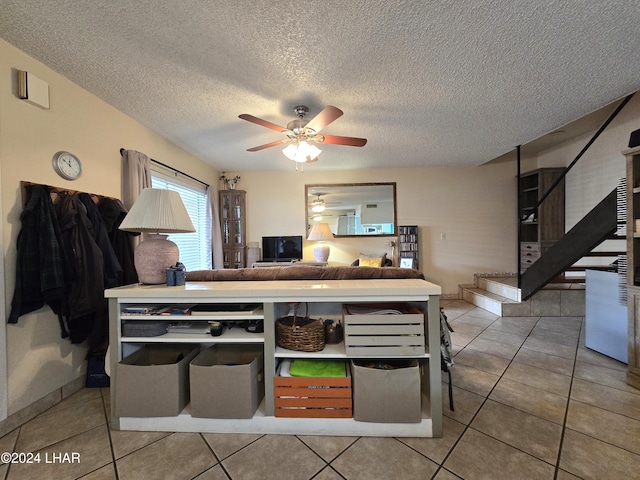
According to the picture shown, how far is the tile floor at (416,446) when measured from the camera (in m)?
1.15

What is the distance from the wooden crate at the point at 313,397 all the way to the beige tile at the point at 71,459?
875mm

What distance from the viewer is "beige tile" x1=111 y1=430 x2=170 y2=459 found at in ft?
4.19

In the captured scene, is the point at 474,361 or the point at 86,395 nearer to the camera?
the point at 86,395

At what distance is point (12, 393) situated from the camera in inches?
59.0

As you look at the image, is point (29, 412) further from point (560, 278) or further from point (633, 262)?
point (560, 278)

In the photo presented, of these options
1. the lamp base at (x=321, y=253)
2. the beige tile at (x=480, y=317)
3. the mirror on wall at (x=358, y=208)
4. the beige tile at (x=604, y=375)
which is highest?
the mirror on wall at (x=358, y=208)

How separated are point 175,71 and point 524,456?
309cm

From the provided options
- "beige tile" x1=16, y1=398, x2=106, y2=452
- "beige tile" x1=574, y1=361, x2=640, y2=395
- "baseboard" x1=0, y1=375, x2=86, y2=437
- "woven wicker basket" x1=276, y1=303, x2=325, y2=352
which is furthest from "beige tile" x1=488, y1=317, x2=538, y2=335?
"baseboard" x1=0, y1=375, x2=86, y2=437

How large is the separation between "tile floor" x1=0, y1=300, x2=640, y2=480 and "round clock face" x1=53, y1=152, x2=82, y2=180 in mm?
1595

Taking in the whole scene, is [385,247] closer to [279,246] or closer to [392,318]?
[279,246]

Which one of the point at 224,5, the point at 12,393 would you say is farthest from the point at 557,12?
the point at 12,393

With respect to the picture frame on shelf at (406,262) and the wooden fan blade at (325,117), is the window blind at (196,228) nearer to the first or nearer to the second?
the wooden fan blade at (325,117)

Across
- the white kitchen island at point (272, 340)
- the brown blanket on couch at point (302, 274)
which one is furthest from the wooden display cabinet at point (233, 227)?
the white kitchen island at point (272, 340)

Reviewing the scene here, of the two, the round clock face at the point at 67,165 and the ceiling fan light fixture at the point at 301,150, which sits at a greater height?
the ceiling fan light fixture at the point at 301,150
